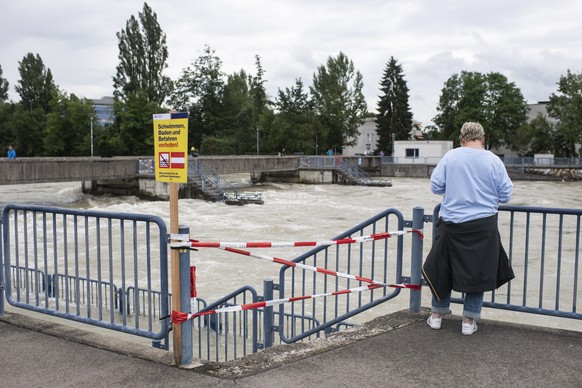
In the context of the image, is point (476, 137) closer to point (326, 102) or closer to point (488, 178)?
point (488, 178)

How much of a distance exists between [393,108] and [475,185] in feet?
310

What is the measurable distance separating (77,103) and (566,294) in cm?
7640

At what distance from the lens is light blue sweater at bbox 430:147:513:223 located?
5.41 meters

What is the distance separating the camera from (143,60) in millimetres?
83750

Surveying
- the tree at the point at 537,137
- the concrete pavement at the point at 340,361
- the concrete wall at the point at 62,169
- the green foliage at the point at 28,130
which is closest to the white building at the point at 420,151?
the tree at the point at 537,137

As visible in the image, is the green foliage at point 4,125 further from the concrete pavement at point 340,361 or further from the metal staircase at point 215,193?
the concrete pavement at point 340,361

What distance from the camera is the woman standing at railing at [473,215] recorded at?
17.7ft

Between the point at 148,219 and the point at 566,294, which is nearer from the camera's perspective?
the point at 148,219

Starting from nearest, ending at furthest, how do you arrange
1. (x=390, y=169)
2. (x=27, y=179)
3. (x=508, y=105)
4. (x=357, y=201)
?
1. (x=27, y=179)
2. (x=357, y=201)
3. (x=390, y=169)
4. (x=508, y=105)

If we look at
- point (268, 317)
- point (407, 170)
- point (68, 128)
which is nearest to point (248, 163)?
point (407, 170)

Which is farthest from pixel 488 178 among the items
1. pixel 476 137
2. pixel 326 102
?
pixel 326 102

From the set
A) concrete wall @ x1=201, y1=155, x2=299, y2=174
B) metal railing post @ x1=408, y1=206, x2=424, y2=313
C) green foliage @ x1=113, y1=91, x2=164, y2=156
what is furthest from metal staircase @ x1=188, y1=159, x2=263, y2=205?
green foliage @ x1=113, y1=91, x2=164, y2=156

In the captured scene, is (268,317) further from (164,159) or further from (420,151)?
(420,151)

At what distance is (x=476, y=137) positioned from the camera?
5535 millimetres
